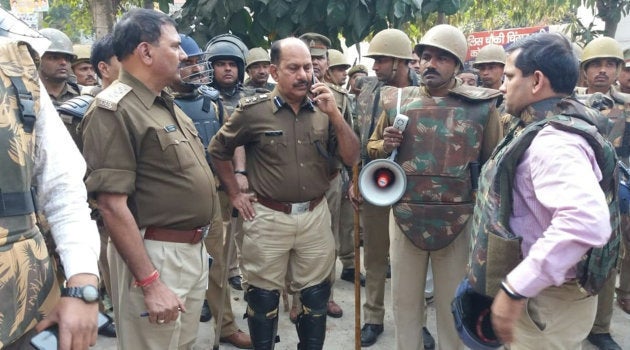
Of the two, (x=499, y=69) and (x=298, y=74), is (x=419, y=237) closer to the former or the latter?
(x=298, y=74)

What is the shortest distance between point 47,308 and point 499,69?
5476 mm

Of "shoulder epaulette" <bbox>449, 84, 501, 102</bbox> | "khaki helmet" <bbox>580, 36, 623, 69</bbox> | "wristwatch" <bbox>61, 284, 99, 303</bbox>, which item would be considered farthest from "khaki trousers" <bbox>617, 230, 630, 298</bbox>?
"wristwatch" <bbox>61, 284, 99, 303</bbox>

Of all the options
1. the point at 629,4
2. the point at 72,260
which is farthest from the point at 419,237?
the point at 629,4

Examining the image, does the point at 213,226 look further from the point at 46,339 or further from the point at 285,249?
the point at 46,339

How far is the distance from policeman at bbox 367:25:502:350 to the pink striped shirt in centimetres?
121

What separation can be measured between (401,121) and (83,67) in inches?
151

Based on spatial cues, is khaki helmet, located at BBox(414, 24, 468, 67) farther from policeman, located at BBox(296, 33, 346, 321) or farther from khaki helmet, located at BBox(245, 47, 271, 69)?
khaki helmet, located at BBox(245, 47, 271, 69)

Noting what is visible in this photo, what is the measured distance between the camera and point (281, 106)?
3301 mm

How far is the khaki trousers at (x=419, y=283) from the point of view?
3377mm

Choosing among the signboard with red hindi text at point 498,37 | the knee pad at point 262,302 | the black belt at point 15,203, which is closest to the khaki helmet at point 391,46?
the knee pad at point 262,302

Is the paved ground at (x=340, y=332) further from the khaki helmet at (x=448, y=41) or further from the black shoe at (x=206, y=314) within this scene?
the khaki helmet at (x=448, y=41)

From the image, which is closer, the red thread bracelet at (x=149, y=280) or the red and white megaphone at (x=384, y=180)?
the red thread bracelet at (x=149, y=280)

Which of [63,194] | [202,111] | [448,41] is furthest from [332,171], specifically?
[63,194]

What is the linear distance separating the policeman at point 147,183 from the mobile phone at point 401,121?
1271mm
